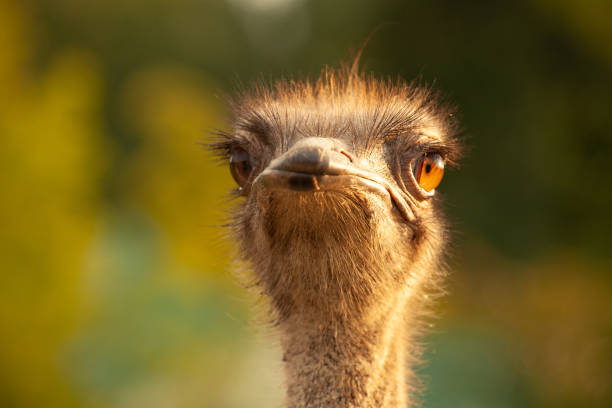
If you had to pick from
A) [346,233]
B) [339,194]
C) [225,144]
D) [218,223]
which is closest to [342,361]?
[346,233]

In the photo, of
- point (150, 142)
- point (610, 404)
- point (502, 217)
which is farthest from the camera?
point (150, 142)

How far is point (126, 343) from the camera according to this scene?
603cm

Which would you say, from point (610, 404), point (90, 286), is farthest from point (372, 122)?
point (610, 404)

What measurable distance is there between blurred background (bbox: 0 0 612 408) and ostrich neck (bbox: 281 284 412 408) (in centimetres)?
275

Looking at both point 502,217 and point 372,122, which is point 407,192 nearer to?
point 372,122

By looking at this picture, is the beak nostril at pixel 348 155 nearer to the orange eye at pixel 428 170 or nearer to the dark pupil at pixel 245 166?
the orange eye at pixel 428 170

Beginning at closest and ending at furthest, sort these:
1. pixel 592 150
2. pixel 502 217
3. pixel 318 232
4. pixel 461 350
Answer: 1. pixel 318 232
2. pixel 592 150
3. pixel 461 350
4. pixel 502 217

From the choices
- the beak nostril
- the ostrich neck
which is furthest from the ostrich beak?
the ostrich neck

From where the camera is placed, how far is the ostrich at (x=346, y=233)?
1.38 meters

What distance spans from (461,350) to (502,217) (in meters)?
1.59

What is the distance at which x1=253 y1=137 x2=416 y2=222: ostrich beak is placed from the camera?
121cm

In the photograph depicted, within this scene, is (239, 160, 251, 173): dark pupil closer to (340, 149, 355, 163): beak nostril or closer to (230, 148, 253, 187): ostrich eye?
(230, 148, 253, 187): ostrich eye

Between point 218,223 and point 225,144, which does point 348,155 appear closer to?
point 225,144

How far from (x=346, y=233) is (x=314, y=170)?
25 centimetres
